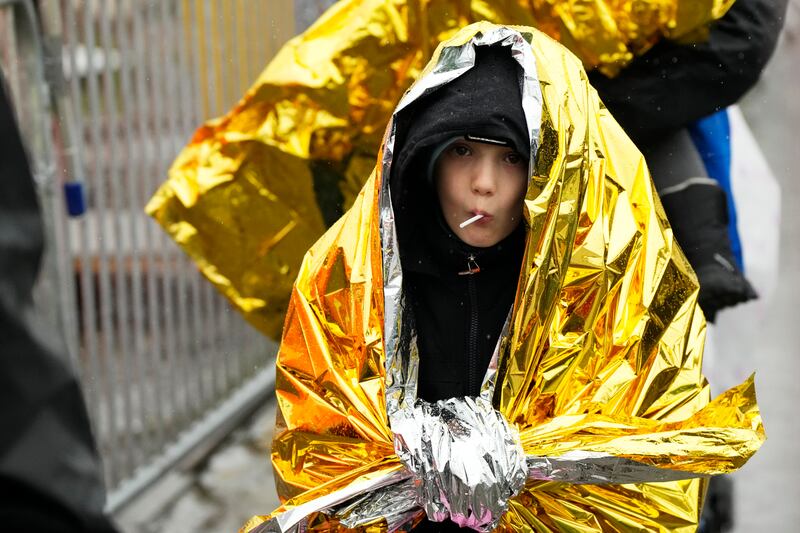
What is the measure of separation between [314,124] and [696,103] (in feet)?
3.19

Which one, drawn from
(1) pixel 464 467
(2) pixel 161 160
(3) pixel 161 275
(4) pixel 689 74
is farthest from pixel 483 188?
(3) pixel 161 275

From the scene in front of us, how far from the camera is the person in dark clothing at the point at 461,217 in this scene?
2.38 m

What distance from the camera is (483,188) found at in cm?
238

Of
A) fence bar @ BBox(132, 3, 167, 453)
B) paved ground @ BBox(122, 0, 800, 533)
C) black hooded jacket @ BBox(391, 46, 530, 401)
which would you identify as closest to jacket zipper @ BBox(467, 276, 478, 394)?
black hooded jacket @ BBox(391, 46, 530, 401)

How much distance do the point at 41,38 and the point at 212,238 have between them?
891 millimetres

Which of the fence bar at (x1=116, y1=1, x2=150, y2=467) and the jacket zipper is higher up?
the jacket zipper

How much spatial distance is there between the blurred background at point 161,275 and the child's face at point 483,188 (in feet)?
4.28

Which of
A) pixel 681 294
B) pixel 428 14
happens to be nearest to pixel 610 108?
pixel 428 14

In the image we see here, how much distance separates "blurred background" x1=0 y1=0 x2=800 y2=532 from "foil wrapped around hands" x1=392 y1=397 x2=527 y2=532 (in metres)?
1.45

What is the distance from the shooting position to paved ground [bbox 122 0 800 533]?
3.88 metres

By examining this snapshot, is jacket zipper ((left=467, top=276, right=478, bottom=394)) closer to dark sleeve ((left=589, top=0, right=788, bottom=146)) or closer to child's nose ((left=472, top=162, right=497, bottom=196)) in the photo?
child's nose ((left=472, top=162, right=497, bottom=196))

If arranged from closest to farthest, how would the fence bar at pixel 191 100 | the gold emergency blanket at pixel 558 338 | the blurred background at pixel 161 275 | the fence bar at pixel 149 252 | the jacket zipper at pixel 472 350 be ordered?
1. the gold emergency blanket at pixel 558 338
2. the jacket zipper at pixel 472 350
3. the blurred background at pixel 161 275
4. the fence bar at pixel 149 252
5. the fence bar at pixel 191 100

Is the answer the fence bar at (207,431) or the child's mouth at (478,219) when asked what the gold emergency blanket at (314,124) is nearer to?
the child's mouth at (478,219)

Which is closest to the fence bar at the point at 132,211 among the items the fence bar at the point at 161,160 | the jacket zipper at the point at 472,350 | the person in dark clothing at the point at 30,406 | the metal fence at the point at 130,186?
the metal fence at the point at 130,186
